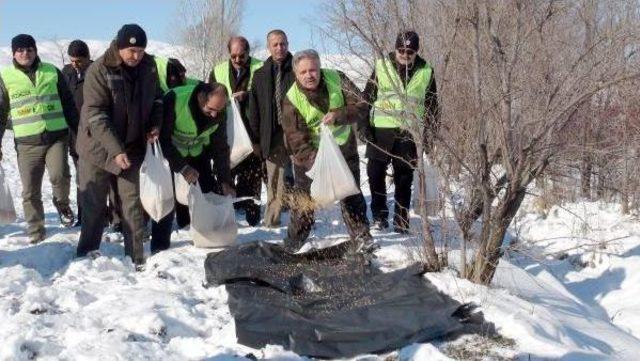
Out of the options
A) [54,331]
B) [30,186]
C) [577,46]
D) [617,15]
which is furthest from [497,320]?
[617,15]

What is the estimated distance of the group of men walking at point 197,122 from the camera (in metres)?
4.40

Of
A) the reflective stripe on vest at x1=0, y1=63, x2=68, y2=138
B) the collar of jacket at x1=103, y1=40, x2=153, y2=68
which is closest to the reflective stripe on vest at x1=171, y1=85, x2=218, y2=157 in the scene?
the collar of jacket at x1=103, y1=40, x2=153, y2=68

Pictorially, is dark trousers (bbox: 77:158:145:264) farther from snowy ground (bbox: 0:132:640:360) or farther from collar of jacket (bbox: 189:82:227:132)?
collar of jacket (bbox: 189:82:227:132)

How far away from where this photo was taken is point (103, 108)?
4383 millimetres

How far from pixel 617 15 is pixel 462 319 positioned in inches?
193

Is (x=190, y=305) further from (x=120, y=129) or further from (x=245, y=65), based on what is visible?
(x=245, y=65)

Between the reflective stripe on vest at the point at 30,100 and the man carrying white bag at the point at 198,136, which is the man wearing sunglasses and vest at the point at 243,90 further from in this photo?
the reflective stripe on vest at the point at 30,100

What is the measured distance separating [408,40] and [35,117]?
10.3ft

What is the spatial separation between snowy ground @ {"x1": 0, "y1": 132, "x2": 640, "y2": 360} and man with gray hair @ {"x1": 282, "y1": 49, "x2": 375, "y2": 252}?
1.38ft

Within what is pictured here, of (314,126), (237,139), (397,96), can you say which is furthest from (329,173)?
(237,139)

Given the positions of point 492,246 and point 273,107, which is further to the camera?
point 273,107

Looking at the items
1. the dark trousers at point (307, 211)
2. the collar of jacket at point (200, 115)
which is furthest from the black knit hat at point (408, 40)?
the collar of jacket at point (200, 115)

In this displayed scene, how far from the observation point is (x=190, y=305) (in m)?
3.75

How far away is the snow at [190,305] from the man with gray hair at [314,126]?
1.17 feet
